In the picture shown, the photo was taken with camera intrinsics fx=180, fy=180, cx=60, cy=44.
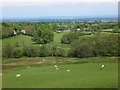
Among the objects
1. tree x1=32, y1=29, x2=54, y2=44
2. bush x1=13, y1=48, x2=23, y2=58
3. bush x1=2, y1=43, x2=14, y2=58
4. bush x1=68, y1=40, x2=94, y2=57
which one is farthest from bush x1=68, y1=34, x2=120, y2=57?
tree x1=32, y1=29, x2=54, y2=44

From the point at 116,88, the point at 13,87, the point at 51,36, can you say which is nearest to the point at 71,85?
the point at 116,88

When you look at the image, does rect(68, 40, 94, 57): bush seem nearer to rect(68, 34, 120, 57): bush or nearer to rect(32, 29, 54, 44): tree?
rect(68, 34, 120, 57): bush

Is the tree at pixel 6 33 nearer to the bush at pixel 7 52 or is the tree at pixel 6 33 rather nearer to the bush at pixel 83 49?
the bush at pixel 7 52

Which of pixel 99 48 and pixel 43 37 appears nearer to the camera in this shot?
pixel 99 48

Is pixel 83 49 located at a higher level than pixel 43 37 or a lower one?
lower

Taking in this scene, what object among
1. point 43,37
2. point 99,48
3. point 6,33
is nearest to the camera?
point 99,48

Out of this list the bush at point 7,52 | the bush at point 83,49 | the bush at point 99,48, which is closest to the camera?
the bush at point 99,48

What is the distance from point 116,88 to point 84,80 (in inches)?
85.5

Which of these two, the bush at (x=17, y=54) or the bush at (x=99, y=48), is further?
the bush at (x=17, y=54)

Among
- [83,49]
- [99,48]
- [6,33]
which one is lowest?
→ [83,49]

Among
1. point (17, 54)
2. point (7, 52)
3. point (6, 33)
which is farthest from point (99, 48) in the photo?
point (6, 33)

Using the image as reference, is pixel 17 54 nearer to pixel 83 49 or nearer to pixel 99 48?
pixel 83 49

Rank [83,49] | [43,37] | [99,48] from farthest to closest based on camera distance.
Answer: [43,37], [99,48], [83,49]

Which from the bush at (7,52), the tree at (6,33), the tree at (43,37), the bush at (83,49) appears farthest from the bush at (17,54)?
the tree at (6,33)
